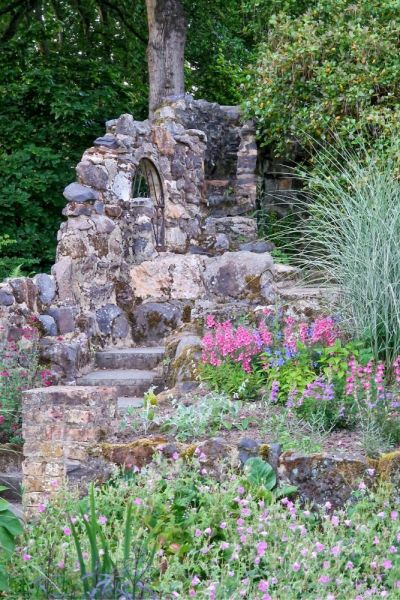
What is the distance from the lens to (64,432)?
502 cm

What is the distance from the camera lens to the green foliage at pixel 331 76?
1011 centimetres

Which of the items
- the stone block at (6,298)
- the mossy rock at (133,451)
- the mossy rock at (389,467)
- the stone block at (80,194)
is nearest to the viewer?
the mossy rock at (389,467)

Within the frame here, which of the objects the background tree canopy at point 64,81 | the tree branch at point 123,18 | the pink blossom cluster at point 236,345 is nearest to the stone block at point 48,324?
the pink blossom cluster at point 236,345

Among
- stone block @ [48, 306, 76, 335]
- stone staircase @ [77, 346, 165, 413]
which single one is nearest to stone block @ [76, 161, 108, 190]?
stone block @ [48, 306, 76, 335]

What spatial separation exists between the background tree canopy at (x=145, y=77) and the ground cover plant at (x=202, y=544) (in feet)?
13.4

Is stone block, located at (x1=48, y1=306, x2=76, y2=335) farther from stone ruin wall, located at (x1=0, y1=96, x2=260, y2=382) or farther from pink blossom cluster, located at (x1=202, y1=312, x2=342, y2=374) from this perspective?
pink blossom cluster, located at (x1=202, y1=312, x2=342, y2=374)

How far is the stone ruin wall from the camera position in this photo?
7.56 metres

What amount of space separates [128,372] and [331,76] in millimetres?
4639

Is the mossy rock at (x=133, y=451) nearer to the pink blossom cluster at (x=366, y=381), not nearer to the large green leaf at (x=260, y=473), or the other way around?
the large green leaf at (x=260, y=473)

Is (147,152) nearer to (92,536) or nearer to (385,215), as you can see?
(385,215)

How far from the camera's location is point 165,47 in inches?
489

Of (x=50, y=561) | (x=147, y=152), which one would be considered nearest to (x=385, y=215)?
(x=50, y=561)

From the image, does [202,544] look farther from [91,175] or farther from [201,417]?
[91,175]

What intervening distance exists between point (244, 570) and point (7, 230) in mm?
9142
